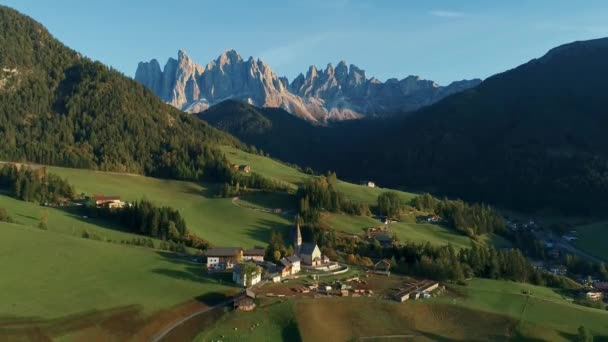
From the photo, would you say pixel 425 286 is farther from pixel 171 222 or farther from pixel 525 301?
pixel 171 222

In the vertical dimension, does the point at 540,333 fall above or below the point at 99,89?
below

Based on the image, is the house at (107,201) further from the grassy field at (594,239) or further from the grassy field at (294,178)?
the grassy field at (594,239)

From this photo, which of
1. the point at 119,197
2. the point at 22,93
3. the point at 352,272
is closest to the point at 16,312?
the point at 352,272

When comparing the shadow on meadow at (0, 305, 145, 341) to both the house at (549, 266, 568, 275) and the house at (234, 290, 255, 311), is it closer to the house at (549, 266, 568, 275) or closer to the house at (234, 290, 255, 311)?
the house at (234, 290, 255, 311)

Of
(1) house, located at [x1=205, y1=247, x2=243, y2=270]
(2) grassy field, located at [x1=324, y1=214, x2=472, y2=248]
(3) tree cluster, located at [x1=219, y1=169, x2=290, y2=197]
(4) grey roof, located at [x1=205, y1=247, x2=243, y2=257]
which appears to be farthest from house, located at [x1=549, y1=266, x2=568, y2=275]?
(1) house, located at [x1=205, y1=247, x2=243, y2=270]

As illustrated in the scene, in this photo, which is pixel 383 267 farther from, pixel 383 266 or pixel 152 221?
pixel 152 221

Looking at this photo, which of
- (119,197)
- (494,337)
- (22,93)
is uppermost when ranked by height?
(22,93)

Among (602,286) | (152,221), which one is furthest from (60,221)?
(602,286)
